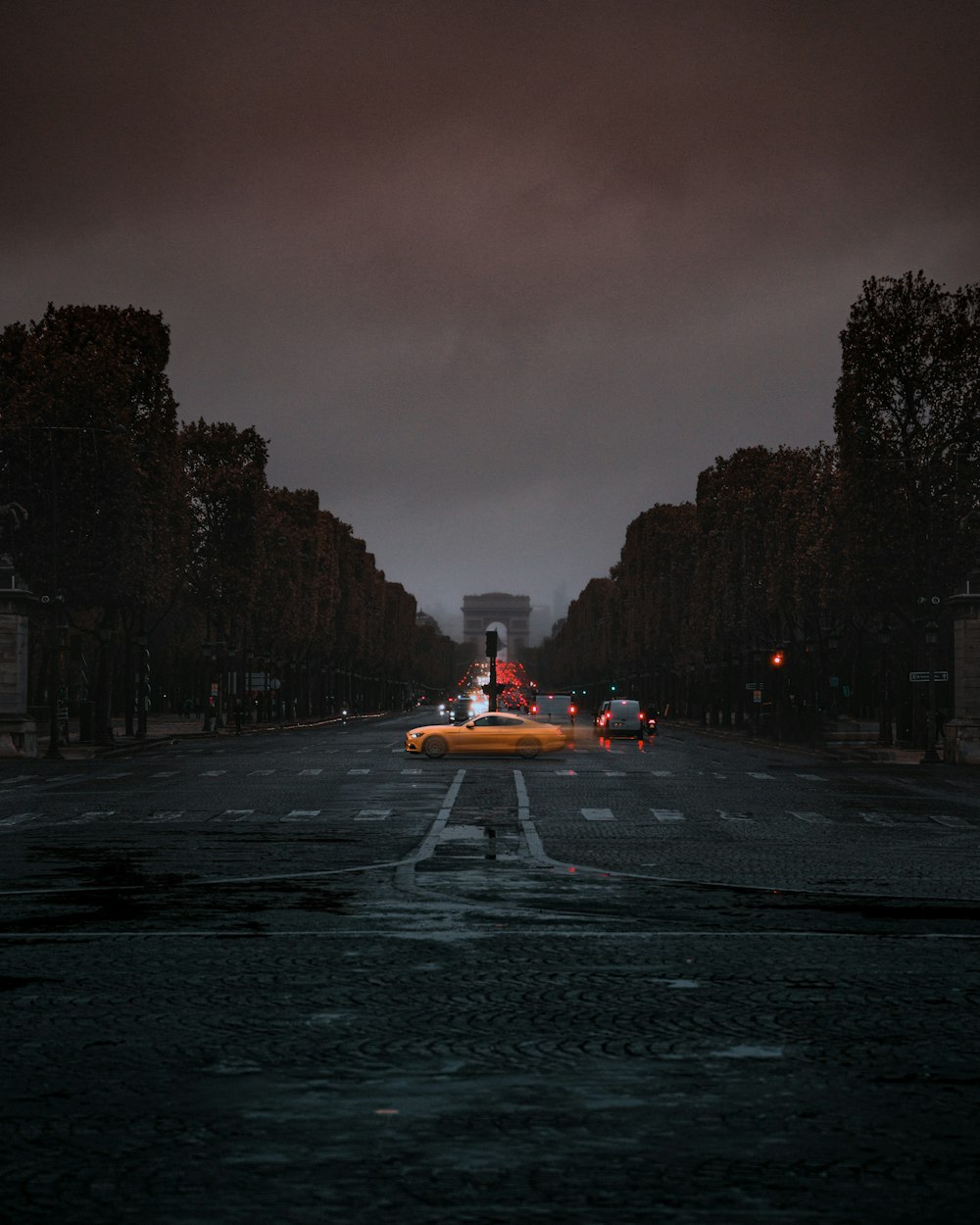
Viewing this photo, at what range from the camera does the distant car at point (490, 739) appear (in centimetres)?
5397

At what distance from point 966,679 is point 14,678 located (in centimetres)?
2920

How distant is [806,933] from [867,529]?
4677 cm

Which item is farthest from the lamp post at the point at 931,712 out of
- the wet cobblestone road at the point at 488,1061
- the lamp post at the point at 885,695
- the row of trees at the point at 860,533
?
the wet cobblestone road at the point at 488,1061

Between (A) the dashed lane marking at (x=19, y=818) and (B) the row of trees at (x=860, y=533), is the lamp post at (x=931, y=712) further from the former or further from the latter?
(A) the dashed lane marking at (x=19, y=818)

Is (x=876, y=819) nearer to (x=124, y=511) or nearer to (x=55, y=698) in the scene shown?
(x=55, y=698)

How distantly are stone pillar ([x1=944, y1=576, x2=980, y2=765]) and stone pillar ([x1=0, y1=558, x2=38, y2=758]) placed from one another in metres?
28.4

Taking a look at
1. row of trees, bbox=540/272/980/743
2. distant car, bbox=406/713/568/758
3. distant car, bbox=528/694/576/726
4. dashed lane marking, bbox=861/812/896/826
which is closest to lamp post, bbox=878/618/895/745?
row of trees, bbox=540/272/980/743

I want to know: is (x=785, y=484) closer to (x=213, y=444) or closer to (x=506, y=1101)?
(x=213, y=444)

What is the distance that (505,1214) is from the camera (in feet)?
19.0

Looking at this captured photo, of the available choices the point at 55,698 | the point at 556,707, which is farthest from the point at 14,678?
the point at 556,707

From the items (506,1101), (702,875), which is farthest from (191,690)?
(506,1101)

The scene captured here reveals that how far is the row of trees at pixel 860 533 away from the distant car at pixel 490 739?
11.9 metres

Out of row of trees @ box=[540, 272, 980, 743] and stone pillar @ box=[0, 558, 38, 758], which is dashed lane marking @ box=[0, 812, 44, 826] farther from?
row of trees @ box=[540, 272, 980, 743]

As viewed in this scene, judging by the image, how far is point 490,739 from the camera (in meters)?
55.0
